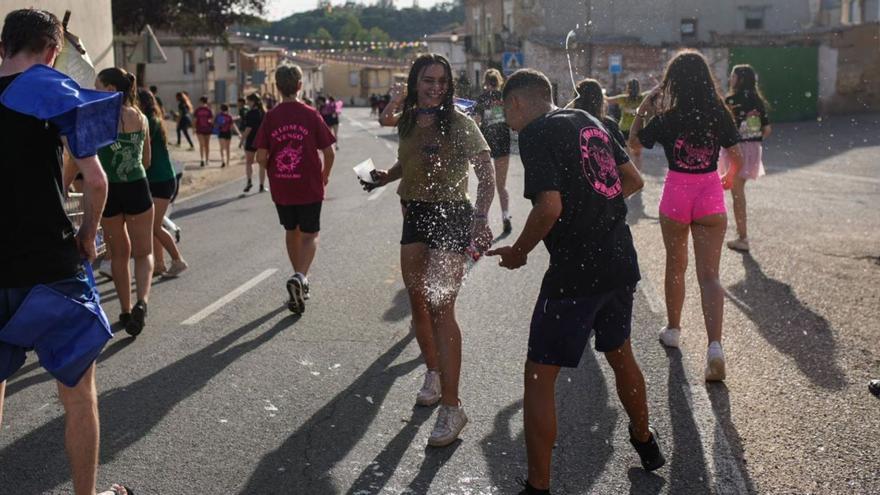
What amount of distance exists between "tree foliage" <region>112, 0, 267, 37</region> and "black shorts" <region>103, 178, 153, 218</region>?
2736 cm

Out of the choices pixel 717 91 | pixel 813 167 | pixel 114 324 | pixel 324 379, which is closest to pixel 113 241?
pixel 114 324

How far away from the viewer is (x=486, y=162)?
16.3 feet

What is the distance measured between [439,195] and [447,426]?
1.18 m

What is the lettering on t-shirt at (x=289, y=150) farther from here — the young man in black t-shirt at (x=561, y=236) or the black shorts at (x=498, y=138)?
the black shorts at (x=498, y=138)

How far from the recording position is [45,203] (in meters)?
3.54

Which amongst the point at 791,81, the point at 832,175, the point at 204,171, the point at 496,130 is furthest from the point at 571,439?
the point at 791,81

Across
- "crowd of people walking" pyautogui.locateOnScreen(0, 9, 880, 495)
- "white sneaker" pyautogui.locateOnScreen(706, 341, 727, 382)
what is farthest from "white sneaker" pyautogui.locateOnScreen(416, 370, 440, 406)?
"white sneaker" pyautogui.locateOnScreen(706, 341, 727, 382)

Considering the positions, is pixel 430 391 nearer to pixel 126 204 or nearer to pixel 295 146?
pixel 295 146

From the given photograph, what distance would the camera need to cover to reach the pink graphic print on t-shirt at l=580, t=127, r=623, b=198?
3.95 metres

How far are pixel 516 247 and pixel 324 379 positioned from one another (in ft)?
7.40

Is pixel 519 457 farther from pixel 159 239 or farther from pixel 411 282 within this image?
pixel 159 239

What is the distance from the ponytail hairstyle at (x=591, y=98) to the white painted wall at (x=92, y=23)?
14.5 m

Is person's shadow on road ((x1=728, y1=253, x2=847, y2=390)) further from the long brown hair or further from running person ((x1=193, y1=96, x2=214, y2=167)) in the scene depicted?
running person ((x1=193, y1=96, x2=214, y2=167))

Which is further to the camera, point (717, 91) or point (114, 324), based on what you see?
point (114, 324)
